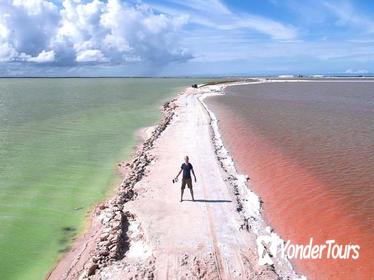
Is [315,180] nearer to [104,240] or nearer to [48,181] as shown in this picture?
[104,240]

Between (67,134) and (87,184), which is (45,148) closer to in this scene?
(67,134)

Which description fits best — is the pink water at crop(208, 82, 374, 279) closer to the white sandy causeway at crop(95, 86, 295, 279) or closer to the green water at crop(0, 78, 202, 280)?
the white sandy causeway at crop(95, 86, 295, 279)

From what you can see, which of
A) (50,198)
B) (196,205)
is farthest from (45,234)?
(196,205)

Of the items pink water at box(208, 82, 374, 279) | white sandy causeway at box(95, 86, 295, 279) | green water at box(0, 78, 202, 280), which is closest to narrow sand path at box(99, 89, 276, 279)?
white sandy causeway at box(95, 86, 295, 279)

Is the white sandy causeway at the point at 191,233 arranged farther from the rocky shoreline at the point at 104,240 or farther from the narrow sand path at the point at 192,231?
the rocky shoreline at the point at 104,240

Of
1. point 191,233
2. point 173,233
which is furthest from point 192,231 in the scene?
point 173,233

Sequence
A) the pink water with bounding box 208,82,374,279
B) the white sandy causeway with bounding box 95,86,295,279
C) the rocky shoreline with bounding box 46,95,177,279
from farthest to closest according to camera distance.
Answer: the pink water with bounding box 208,82,374,279, the rocky shoreline with bounding box 46,95,177,279, the white sandy causeway with bounding box 95,86,295,279
